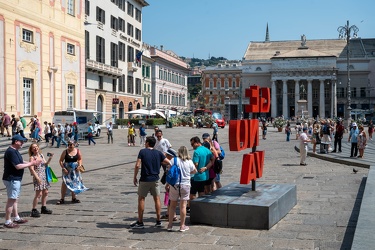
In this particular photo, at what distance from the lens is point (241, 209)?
7.88 metres

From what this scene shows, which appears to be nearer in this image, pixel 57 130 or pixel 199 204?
pixel 199 204

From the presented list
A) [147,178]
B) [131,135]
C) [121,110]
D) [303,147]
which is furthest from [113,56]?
[147,178]

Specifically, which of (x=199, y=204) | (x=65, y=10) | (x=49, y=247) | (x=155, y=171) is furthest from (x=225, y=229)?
(x=65, y=10)

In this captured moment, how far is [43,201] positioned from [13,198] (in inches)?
48.8

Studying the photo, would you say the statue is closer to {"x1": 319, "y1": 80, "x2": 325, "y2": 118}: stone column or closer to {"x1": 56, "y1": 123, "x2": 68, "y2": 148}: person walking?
{"x1": 319, "y1": 80, "x2": 325, "y2": 118}: stone column

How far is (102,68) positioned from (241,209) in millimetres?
40291

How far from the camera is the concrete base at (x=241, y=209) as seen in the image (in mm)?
7793

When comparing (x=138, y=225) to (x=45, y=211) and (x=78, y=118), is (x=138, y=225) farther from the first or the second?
(x=78, y=118)

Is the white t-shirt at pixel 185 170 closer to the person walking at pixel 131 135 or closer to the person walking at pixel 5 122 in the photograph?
the person walking at pixel 5 122

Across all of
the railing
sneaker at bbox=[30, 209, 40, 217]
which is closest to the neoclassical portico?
the railing

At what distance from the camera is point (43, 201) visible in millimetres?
9242

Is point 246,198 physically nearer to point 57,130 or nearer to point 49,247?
point 49,247

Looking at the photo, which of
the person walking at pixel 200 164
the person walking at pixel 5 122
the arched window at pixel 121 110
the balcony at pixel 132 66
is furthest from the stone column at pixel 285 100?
the person walking at pixel 200 164

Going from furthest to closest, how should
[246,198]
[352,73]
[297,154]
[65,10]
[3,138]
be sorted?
[352,73] → [65,10] → [3,138] → [297,154] → [246,198]
